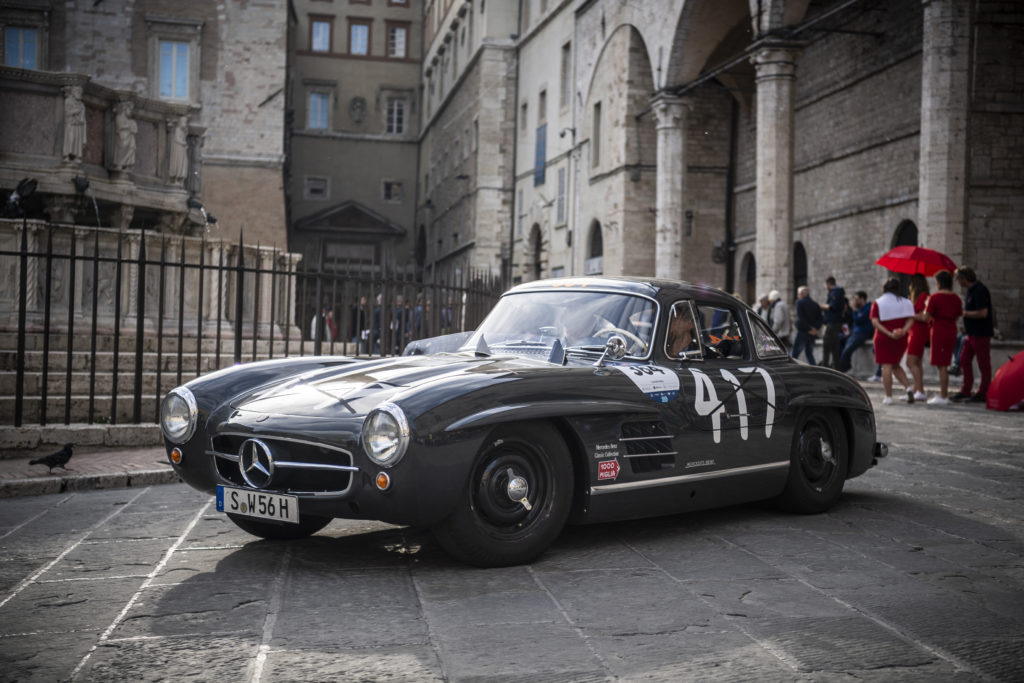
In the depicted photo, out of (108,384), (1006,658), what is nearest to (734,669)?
(1006,658)

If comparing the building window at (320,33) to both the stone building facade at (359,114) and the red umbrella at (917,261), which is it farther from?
the red umbrella at (917,261)

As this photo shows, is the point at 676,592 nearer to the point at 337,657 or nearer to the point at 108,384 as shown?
the point at 337,657

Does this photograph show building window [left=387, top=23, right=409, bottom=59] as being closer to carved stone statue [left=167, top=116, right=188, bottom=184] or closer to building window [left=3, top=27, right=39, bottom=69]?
building window [left=3, top=27, right=39, bottom=69]

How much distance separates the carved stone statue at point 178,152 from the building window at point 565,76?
68.0 feet

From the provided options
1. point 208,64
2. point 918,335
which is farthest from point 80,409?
point 208,64

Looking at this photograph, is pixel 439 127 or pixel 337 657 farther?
pixel 439 127

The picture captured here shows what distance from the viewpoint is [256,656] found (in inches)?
129

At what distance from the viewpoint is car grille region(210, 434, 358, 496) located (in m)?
4.26

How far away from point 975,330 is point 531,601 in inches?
426

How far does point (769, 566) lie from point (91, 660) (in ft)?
9.28

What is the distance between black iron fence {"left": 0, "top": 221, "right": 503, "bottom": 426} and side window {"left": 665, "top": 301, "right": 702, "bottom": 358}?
13.3ft

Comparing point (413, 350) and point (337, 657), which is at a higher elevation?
point (413, 350)

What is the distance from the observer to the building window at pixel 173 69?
32.1 metres

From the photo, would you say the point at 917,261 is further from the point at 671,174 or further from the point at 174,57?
the point at 174,57
